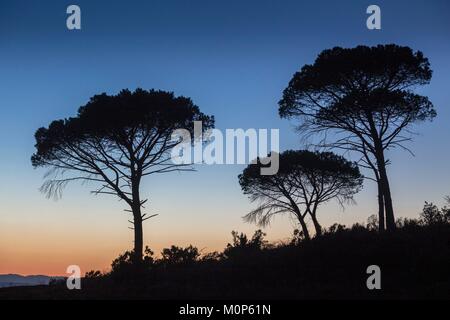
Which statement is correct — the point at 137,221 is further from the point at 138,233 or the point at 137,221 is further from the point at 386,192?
the point at 386,192

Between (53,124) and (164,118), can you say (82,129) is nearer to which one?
(53,124)

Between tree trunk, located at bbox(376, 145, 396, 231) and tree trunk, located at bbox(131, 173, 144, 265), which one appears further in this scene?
tree trunk, located at bbox(131, 173, 144, 265)

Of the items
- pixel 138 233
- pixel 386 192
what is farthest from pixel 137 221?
pixel 386 192

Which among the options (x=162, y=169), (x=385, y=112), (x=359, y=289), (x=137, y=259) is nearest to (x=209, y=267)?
(x=137, y=259)

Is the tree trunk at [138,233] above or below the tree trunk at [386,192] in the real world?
below

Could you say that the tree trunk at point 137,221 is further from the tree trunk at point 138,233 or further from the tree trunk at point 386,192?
the tree trunk at point 386,192

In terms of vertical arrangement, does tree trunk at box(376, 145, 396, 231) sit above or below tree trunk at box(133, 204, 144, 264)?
above

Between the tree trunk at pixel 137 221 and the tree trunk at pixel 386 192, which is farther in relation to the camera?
the tree trunk at pixel 137 221

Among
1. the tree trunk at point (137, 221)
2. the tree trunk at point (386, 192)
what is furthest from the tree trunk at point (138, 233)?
the tree trunk at point (386, 192)

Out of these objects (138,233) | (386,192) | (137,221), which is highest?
(386,192)

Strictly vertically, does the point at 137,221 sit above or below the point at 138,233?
above

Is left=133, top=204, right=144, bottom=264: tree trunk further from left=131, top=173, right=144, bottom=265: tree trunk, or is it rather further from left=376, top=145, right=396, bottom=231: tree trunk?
left=376, top=145, right=396, bottom=231: tree trunk

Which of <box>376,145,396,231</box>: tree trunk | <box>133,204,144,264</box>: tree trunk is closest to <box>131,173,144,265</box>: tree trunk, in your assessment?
<box>133,204,144,264</box>: tree trunk

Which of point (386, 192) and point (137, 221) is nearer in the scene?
point (386, 192)
